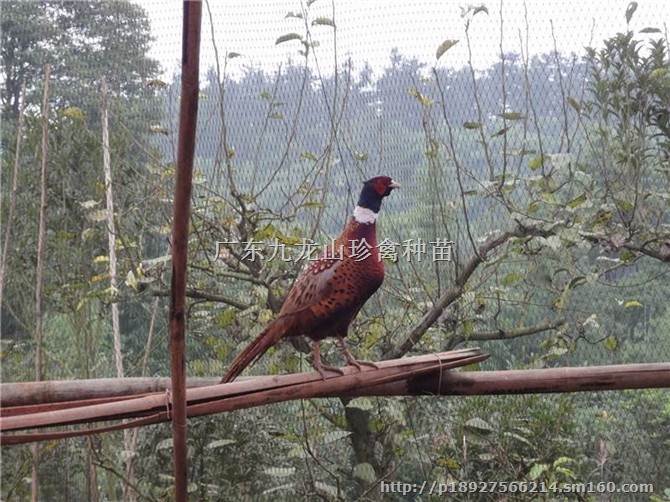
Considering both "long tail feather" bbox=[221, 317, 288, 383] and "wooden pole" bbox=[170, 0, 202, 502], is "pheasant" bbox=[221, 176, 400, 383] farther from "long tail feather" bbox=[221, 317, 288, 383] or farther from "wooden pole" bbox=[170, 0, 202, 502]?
"wooden pole" bbox=[170, 0, 202, 502]

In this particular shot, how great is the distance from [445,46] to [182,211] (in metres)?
1.40

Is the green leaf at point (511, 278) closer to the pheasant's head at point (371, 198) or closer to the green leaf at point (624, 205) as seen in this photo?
the green leaf at point (624, 205)

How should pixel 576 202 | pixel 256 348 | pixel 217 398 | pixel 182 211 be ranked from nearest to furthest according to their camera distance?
pixel 182 211 → pixel 217 398 → pixel 256 348 → pixel 576 202

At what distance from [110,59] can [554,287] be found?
1.46m

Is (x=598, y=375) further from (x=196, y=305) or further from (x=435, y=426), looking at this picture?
(x=196, y=305)

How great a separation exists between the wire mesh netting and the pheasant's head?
1.33 ft

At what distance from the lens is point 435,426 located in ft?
7.91

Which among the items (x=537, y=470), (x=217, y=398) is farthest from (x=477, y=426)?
(x=217, y=398)

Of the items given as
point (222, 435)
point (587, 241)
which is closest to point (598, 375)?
point (587, 241)

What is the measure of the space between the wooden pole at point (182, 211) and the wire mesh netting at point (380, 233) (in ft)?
3.69

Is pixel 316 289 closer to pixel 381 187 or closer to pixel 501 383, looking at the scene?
pixel 381 187

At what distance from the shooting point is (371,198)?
160 cm

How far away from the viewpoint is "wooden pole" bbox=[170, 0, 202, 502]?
2.17 feet

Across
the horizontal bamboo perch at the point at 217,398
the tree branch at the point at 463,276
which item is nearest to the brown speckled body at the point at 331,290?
the horizontal bamboo perch at the point at 217,398
